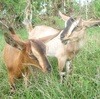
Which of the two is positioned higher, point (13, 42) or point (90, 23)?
point (13, 42)

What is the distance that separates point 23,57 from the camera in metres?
4.91

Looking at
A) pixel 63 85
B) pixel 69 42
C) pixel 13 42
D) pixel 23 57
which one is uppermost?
pixel 13 42

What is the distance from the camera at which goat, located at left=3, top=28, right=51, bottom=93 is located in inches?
178

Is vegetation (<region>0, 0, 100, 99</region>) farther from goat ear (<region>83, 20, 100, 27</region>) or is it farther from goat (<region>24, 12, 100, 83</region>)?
goat ear (<region>83, 20, 100, 27</region>)

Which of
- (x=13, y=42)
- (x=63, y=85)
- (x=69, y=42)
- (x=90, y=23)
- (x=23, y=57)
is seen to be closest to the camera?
(x=13, y=42)

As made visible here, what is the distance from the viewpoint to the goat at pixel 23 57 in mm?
4516

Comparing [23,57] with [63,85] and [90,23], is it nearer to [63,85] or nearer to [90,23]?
[63,85]

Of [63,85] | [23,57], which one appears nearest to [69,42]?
[63,85]

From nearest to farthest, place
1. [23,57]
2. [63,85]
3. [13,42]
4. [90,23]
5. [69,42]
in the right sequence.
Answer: [13,42] → [23,57] → [63,85] → [90,23] → [69,42]

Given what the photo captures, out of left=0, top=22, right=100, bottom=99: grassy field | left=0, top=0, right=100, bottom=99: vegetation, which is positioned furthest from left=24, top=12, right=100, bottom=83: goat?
left=0, top=22, right=100, bottom=99: grassy field

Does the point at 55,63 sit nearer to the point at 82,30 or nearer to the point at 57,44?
the point at 57,44

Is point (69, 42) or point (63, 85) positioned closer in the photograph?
point (63, 85)

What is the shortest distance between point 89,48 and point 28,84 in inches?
103

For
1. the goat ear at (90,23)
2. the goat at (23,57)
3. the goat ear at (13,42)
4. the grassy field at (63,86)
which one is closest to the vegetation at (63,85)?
the grassy field at (63,86)
